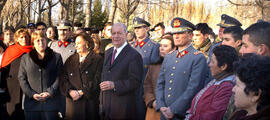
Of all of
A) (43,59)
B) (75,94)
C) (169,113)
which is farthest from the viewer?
(43,59)

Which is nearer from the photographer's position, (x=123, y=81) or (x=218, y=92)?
(x=218, y=92)

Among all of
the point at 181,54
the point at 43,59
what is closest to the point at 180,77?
the point at 181,54

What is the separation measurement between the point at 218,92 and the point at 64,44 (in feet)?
14.3

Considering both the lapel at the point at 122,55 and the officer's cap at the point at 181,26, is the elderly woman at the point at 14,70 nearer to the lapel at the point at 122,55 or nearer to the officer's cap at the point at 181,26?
the lapel at the point at 122,55

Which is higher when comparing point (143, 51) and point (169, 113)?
point (143, 51)

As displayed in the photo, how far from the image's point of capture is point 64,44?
21.6ft

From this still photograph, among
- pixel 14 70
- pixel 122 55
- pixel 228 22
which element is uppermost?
pixel 228 22

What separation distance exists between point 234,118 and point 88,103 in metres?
2.66

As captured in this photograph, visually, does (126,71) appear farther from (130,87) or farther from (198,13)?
(198,13)

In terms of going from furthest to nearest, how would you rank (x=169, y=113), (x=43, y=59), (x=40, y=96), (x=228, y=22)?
1. (x=228, y=22)
2. (x=43, y=59)
3. (x=40, y=96)
4. (x=169, y=113)

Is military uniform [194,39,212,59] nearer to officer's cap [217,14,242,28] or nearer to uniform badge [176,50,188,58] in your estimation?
officer's cap [217,14,242,28]

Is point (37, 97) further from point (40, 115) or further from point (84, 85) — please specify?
point (84, 85)

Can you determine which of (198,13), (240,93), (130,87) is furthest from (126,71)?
(198,13)

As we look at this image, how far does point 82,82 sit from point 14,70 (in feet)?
5.64
